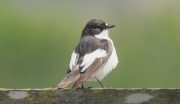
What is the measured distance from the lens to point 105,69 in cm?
702

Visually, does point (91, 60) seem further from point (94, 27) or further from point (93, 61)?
point (94, 27)

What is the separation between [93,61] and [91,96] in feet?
5.97

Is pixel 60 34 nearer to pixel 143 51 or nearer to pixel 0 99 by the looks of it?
pixel 143 51

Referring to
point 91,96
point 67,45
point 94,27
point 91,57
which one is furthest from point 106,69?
point 67,45

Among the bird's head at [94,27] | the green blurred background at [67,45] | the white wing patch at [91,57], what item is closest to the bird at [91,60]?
the white wing patch at [91,57]

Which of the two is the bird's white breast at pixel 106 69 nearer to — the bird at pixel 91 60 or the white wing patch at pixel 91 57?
the bird at pixel 91 60

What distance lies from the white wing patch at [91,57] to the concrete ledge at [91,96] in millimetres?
1455

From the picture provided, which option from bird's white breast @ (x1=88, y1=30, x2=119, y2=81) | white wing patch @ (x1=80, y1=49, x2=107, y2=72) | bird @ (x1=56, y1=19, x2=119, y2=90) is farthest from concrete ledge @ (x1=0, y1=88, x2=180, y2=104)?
bird's white breast @ (x1=88, y1=30, x2=119, y2=81)

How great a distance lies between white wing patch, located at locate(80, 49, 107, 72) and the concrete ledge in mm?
1455

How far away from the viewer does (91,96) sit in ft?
16.1

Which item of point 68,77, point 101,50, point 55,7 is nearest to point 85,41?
point 101,50

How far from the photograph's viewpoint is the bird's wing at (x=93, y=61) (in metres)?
6.28

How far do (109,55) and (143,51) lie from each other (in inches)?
801

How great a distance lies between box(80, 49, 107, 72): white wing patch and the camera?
649 centimetres
